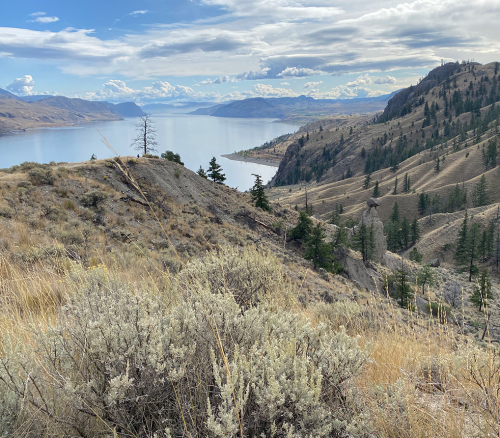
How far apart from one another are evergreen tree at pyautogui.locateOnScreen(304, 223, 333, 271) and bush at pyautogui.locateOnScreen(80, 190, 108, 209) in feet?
52.0

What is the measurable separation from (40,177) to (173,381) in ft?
62.7

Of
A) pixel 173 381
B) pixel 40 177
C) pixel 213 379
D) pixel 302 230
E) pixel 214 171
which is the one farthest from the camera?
pixel 214 171

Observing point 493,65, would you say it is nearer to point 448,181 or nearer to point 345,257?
point 448,181

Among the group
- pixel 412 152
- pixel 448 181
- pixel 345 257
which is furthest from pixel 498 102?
pixel 345 257

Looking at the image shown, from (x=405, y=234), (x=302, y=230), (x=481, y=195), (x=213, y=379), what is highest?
(x=213, y=379)

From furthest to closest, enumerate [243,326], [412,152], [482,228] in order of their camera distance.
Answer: [412,152] < [482,228] < [243,326]

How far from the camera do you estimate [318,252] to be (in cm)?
2473

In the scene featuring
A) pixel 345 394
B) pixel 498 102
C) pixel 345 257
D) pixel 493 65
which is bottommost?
pixel 345 257

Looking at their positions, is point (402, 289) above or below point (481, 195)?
below

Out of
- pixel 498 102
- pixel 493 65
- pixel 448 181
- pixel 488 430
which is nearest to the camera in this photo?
pixel 488 430

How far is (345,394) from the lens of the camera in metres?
2.28

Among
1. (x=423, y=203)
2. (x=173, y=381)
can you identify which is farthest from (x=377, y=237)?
(x=423, y=203)

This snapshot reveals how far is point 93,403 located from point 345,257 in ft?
99.4

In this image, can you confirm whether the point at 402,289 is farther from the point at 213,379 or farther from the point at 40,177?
the point at 40,177
